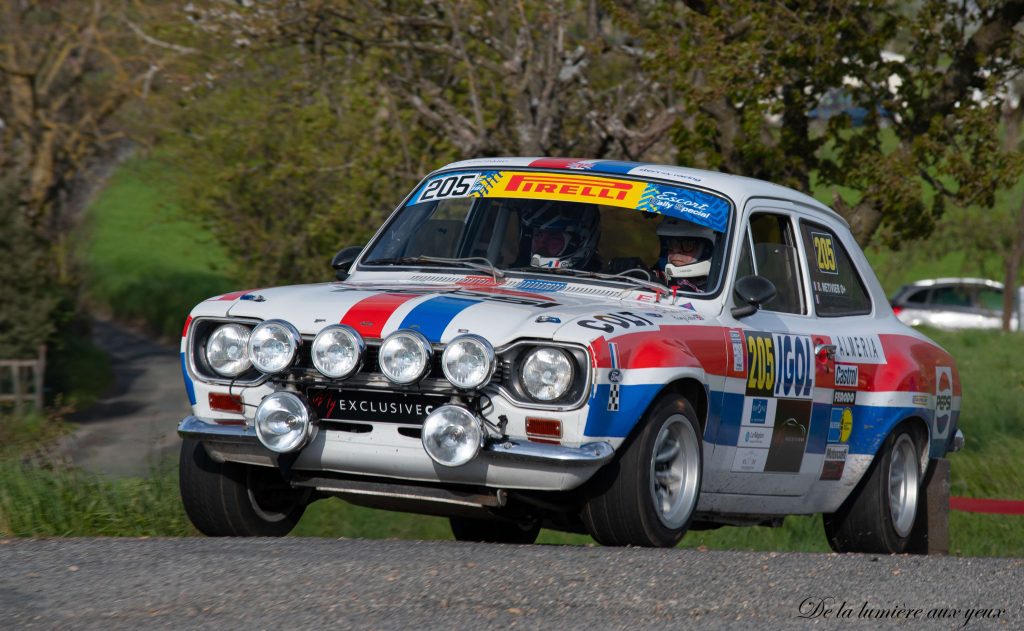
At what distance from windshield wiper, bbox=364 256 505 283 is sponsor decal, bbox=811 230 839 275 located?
174 cm

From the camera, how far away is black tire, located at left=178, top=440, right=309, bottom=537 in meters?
6.32

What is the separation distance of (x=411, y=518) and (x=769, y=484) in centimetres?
469

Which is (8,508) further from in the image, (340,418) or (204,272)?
(204,272)

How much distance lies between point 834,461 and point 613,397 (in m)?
2.19

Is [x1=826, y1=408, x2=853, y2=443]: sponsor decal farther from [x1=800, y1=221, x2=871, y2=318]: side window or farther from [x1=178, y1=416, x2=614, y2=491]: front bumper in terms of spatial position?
[x1=178, y1=416, x2=614, y2=491]: front bumper

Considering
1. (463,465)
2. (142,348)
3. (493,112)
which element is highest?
(493,112)

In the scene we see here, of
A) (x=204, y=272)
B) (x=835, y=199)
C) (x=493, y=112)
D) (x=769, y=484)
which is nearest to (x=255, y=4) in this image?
(x=493, y=112)

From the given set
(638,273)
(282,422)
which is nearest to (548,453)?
(282,422)

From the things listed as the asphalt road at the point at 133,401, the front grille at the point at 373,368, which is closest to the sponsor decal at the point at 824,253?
the front grille at the point at 373,368

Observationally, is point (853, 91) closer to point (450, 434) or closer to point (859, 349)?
point (859, 349)

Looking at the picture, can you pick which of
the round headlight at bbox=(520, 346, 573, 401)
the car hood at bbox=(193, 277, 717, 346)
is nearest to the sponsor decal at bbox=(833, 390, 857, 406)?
the car hood at bbox=(193, 277, 717, 346)

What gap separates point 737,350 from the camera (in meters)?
6.52

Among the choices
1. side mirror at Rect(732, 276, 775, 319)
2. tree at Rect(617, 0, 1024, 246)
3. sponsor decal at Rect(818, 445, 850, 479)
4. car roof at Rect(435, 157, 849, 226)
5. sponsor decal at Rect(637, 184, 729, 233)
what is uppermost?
tree at Rect(617, 0, 1024, 246)

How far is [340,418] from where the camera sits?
19.1ft
